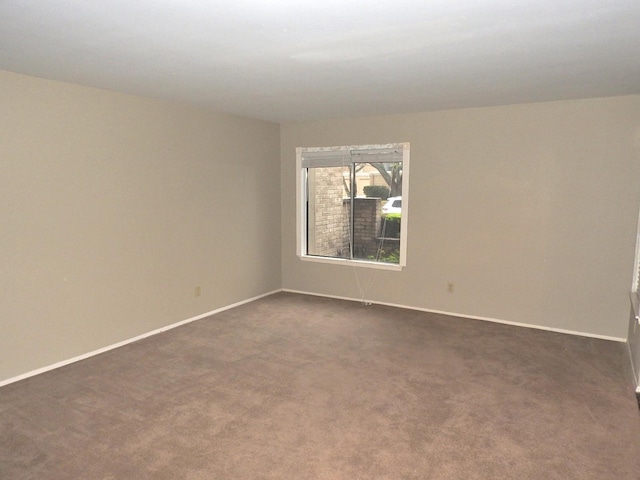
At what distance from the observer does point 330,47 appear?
252cm

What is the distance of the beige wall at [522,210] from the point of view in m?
4.11

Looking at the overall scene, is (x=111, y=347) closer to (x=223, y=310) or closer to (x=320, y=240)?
(x=223, y=310)

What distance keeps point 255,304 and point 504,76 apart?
3.64 meters

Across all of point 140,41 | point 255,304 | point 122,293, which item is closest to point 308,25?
point 140,41

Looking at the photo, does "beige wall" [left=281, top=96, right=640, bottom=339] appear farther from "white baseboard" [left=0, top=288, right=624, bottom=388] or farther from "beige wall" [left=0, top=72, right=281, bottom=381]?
"beige wall" [left=0, top=72, right=281, bottom=381]

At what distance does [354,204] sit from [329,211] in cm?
39

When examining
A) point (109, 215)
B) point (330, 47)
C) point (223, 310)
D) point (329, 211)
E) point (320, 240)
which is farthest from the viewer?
point (320, 240)

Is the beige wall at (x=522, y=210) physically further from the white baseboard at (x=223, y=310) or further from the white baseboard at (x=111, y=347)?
the white baseboard at (x=111, y=347)

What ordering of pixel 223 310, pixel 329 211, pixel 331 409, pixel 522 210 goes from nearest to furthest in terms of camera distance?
pixel 331 409, pixel 522 210, pixel 223 310, pixel 329 211

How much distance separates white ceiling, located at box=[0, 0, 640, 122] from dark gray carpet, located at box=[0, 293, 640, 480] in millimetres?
2243

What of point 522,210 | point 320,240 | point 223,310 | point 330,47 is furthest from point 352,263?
point 330,47

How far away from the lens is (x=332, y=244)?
5.86 meters

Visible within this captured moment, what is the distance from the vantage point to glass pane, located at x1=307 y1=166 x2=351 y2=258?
18.6 feet

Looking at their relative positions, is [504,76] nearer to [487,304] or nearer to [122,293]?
[487,304]
